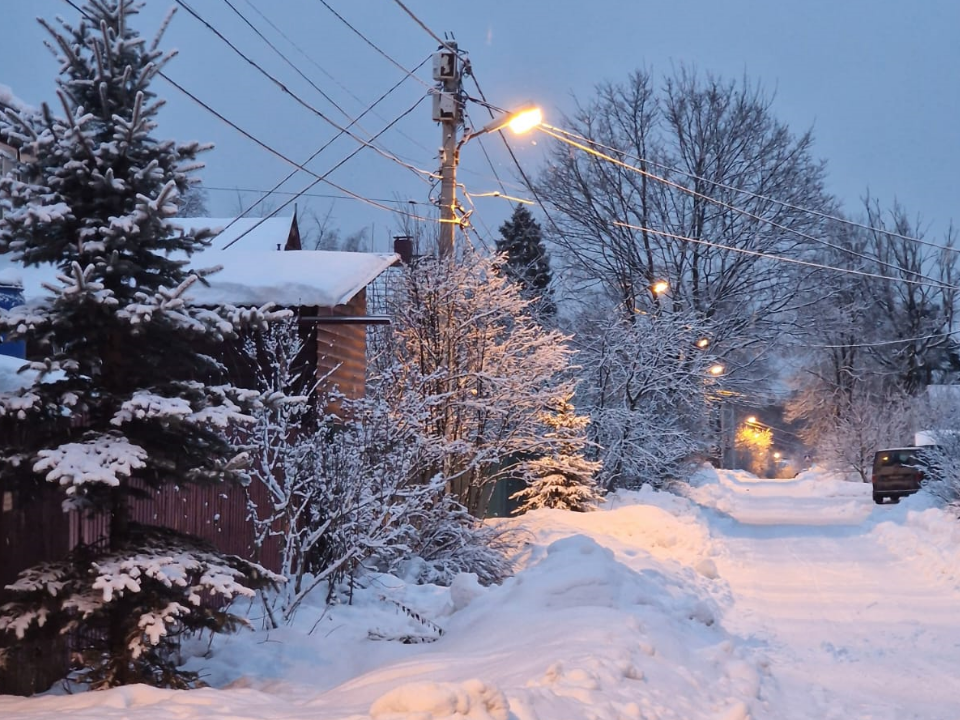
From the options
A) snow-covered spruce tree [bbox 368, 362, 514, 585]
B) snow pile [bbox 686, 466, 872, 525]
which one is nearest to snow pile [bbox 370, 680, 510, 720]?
snow-covered spruce tree [bbox 368, 362, 514, 585]

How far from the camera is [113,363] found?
6938 mm

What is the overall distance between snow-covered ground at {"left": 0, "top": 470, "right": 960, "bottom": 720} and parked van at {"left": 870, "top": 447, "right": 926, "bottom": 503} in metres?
18.2

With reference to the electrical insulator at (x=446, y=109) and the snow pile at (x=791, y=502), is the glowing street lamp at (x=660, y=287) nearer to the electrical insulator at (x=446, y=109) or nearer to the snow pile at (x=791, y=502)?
the snow pile at (x=791, y=502)

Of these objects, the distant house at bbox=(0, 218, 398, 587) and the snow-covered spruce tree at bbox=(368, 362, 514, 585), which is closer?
the distant house at bbox=(0, 218, 398, 587)

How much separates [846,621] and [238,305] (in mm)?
8014

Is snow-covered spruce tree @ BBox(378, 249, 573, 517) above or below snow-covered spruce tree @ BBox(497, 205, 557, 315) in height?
below

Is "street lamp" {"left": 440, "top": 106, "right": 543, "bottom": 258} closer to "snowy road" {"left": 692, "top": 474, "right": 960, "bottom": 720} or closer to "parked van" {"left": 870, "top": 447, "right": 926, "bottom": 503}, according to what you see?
"snowy road" {"left": 692, "top": 474, "right": 960, "bottom": 720}

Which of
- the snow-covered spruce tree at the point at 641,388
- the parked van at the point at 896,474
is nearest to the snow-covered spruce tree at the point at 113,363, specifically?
the snow-covered spruce tree at the point at 641,388

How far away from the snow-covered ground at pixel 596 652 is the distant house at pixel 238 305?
1.22m

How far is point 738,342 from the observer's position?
104 feet

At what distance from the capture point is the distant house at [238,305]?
7.22 metres

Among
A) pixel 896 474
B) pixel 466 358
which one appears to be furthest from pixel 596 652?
pixel 896 474

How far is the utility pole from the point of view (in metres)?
15.7

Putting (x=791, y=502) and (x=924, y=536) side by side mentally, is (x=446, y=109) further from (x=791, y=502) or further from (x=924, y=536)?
(x=791, y=502)
